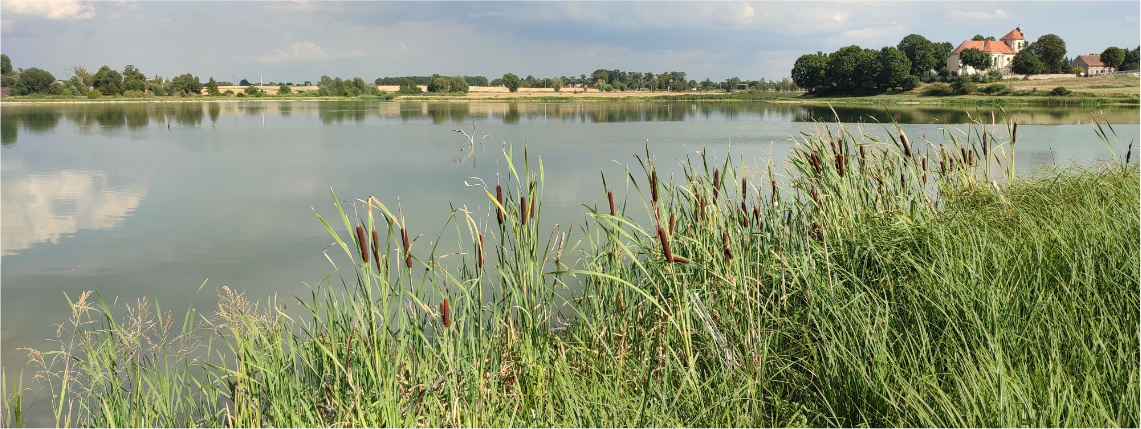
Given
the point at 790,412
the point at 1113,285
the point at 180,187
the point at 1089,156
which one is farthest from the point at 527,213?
the point at 1089,156

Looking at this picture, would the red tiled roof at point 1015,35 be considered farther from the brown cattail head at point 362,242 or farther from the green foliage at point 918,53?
the brown cattail head at point 362,242

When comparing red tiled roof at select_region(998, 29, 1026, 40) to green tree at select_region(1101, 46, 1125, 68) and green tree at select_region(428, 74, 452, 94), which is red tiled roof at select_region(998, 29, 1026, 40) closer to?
green tree at select_region(1101, 46, 1125, 68)

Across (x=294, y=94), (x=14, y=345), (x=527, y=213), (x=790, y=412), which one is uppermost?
(x=294, y=94)

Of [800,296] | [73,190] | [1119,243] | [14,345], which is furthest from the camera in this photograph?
[73,190]

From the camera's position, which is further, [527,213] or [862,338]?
[862,338]

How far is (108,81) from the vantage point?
8050 cm

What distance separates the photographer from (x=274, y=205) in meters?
11.1

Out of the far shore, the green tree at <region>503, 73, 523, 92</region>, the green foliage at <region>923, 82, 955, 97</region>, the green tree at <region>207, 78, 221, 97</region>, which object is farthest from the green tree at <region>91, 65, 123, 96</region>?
the green foliage at <region>923, 82, 955, 97</region>

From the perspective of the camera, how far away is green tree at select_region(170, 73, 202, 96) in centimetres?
8569

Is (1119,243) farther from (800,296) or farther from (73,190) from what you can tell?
(73,190)

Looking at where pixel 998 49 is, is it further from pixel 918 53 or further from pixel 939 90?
pixel 939 90

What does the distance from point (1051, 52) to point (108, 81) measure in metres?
107

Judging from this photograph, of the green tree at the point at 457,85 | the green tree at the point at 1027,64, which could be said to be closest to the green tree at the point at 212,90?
the green tree at the point at 457,85

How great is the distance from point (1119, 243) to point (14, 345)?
23.7ft
